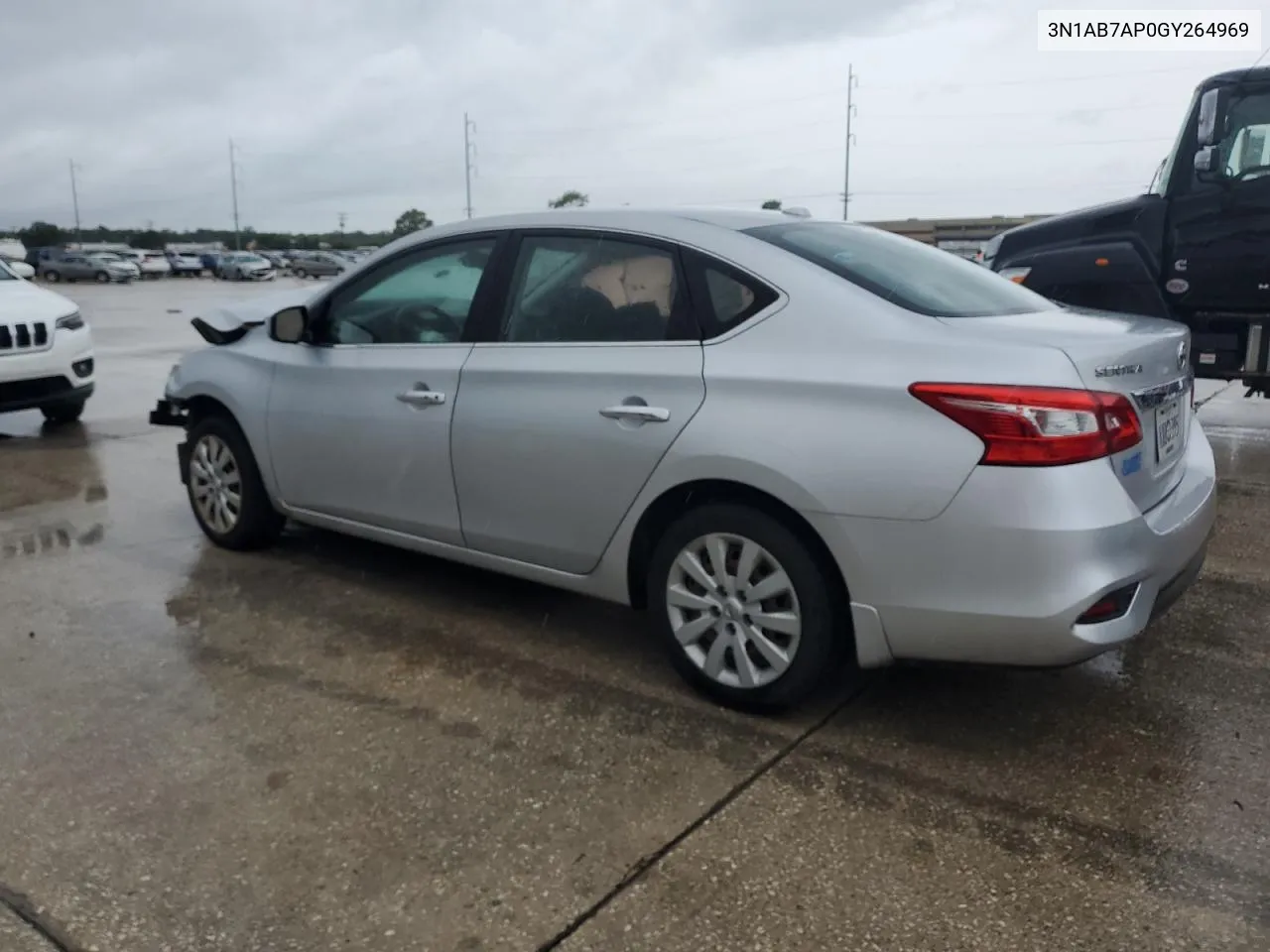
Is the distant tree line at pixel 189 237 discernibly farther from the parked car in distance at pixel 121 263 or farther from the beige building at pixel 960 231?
the beige building at pixel 960 231

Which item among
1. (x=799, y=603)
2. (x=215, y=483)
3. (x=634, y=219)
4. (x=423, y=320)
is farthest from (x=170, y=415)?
(x=799, y=603)

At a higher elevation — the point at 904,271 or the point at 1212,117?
the point at 1212,117

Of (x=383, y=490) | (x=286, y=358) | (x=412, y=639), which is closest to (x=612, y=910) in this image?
(x=412, y=639)

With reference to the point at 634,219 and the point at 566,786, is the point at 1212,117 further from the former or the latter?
the point at 566,786

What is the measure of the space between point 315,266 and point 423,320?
5458 centimetres

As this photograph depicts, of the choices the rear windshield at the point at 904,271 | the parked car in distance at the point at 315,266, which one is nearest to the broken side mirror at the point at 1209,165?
the rear windshield at the point at 904,271

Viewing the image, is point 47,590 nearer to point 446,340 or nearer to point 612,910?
point 446,340

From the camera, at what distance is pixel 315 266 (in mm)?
55688

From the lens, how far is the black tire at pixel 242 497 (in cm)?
508

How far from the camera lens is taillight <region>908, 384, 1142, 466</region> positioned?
2895 millimetres

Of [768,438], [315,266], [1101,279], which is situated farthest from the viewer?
[315,266]

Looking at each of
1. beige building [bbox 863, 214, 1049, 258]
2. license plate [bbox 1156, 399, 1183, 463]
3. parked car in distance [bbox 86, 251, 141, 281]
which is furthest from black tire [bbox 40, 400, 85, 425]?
parked car in distance [bbox 86, 251, 141, 281]

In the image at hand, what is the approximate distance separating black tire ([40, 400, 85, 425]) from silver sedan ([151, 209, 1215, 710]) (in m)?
5.41

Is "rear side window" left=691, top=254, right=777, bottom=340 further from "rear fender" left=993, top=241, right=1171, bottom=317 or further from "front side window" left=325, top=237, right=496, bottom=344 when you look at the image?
"rear fender" left=993, top=241, right=1171, bottom=317
